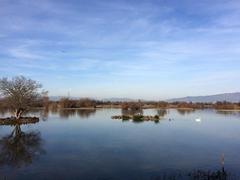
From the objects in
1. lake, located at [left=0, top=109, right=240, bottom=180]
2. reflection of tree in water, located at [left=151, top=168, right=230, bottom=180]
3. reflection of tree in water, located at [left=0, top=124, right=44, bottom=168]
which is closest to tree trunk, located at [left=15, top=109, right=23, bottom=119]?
reflection of tree in water, located at [left=0, top=124, right=44, bottom=168]

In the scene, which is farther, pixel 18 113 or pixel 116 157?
pixel 18 113

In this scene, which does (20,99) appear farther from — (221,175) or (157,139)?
(221,175)

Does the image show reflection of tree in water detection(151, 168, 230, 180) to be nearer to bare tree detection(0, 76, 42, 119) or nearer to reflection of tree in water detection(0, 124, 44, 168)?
reflection of tree in water detection(0, 124, 44, 168)

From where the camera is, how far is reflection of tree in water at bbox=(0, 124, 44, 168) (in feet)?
65.9

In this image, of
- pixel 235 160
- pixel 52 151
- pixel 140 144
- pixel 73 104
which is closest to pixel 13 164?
pixel 52 151

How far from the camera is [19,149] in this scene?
81.6 feet

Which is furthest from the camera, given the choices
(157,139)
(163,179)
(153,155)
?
(157,139)

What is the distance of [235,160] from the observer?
2033 cm

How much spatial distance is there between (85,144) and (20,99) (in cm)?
2516

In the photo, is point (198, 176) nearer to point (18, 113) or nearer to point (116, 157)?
point (116, 157)

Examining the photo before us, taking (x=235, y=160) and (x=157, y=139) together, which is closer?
(x=235, y=160)

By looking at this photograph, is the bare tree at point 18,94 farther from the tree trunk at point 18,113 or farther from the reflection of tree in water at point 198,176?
the reflection of tree in water at point 198,176

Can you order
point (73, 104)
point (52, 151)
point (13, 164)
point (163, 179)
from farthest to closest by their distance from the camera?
point (73, 104) < point (52, 151) < point (13, 164) < point (163, 179)

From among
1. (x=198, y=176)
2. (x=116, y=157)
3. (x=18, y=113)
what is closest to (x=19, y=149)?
(x=116, y=157)
